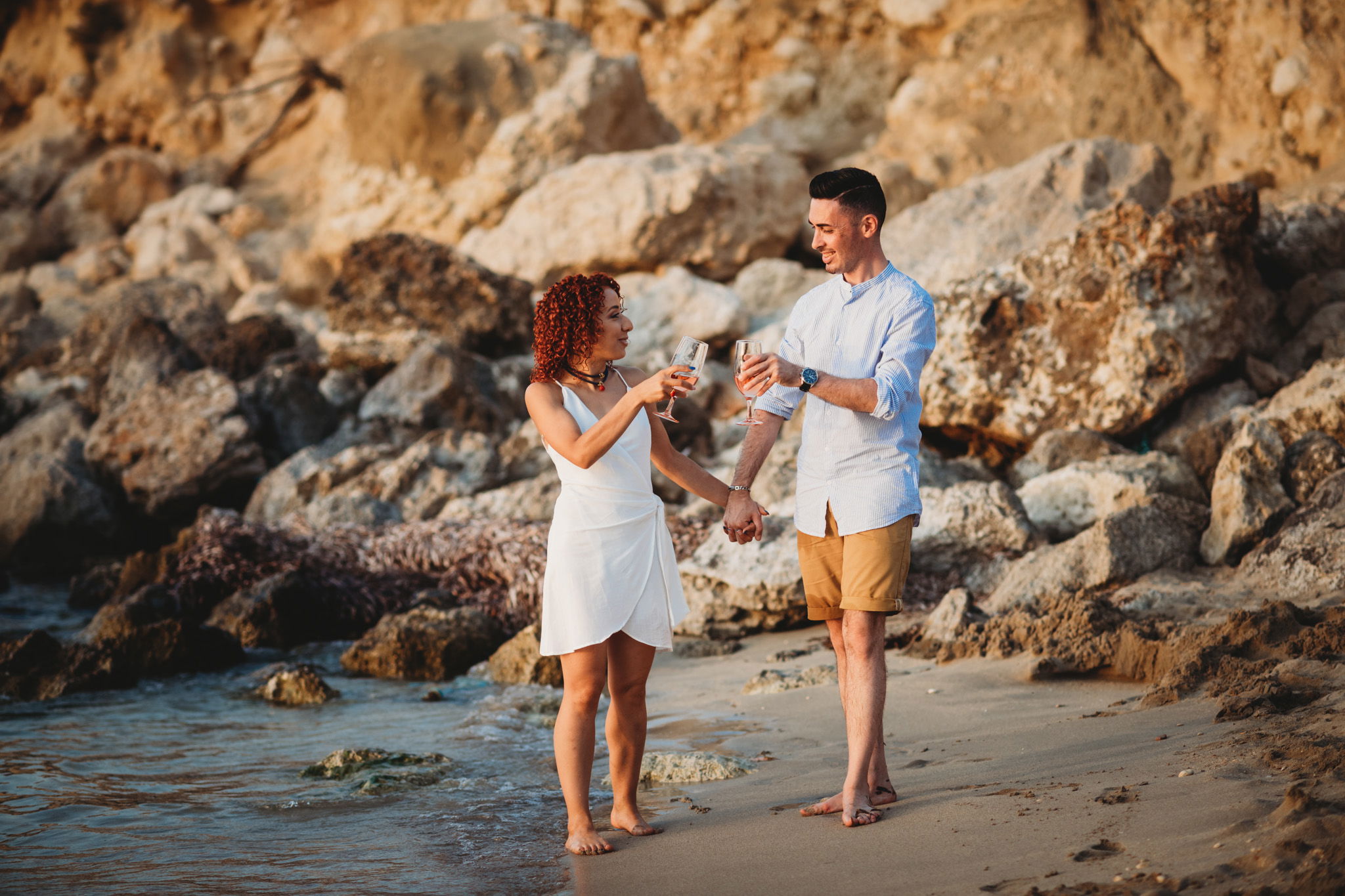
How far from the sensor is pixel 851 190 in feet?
Answer: 12.4

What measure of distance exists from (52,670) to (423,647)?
7.38ft

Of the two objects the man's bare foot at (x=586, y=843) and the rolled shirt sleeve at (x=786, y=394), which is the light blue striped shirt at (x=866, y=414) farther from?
the man's bare foot at (x=586, y=843)

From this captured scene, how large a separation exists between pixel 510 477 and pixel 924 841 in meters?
7.76

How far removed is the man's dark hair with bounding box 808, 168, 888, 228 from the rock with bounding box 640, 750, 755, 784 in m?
2.13

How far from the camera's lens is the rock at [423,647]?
7062 mm

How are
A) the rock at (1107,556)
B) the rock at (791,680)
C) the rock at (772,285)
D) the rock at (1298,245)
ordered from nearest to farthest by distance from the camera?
the rock at (791,680) → the rock at (1107,556) → the rock at (1298,245) → the rock at (772,285)

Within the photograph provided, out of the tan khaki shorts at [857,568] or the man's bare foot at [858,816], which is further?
the tan khaki shorts at [857,568]

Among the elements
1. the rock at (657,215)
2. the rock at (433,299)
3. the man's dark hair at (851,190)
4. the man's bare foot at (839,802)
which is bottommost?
the man's bare foot at (839,802)

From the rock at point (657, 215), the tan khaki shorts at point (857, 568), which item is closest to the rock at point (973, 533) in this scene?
the tan khaki shorts at point (857, 568)

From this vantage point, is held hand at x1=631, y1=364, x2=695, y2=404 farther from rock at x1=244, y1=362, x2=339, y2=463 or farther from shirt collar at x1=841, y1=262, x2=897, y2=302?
rock at x1=244, y1=362, x2=339, y2=463

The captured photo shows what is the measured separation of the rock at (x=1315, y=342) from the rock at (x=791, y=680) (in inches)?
197

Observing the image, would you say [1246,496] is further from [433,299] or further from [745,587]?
[433,299]

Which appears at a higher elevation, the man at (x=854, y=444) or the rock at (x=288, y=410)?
the rock at (x=288, y=410)

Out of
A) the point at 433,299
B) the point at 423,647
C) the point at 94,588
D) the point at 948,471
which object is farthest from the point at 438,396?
the point at 948,471
